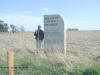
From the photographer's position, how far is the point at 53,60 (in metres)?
7.92

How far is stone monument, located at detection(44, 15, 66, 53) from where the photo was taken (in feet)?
35.7

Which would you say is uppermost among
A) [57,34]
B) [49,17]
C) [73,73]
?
[49,17]

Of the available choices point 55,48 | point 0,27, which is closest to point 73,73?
point 55,48

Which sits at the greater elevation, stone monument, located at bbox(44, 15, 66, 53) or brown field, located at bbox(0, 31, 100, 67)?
stone monument, located at bbox(44, 15, 66, 53)

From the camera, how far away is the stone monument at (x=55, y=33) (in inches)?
429

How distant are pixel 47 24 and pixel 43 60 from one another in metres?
3.81

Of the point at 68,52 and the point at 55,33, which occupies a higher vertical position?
the point at 55,33

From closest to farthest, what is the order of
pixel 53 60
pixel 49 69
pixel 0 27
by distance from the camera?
pixel 49 69 < pixel 53 60 < pixel 0 27

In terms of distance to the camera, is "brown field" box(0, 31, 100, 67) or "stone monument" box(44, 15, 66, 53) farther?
"stone monument" box(44, 15, 66, 53)

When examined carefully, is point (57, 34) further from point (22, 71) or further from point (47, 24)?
point (22, 71)

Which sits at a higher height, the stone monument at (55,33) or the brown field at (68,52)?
the stone monument at (55,33)

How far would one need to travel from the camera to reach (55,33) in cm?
1110

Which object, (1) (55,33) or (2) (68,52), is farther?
(2) (68,52)

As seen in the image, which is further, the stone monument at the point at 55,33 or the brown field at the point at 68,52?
the stone monument at the point at 55,33
